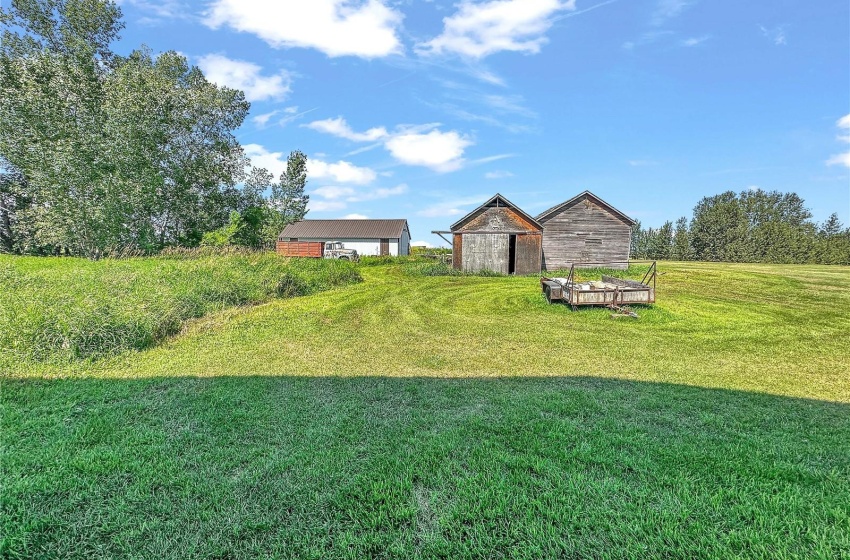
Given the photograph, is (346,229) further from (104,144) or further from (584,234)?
(584,234)

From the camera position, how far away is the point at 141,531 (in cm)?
235

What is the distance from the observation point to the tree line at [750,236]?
138 ft

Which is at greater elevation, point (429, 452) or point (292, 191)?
point (292, 191)

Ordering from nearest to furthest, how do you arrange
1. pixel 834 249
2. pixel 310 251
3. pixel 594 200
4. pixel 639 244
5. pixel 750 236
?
pixel 594 200
pixel 310 251
pixel 834 249
pixel 750 236
pixel 639 244

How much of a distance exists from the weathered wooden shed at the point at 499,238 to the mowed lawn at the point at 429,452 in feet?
47.6

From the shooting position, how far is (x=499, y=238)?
2138cm

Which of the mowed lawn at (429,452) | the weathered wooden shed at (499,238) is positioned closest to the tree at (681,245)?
the weathered wooden shed at (499,238)

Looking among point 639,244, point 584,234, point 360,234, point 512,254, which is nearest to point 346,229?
point 360,234

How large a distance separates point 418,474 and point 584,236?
22.9m

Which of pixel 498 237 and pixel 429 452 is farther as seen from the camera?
pixel 498 237

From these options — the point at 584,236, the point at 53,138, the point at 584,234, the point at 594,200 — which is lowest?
the point at 584,236

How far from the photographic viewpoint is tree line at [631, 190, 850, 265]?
41.9m

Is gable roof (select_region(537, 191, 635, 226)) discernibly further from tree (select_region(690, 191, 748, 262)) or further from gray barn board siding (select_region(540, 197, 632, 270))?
tree (select_region(690, 191, 748, 262))

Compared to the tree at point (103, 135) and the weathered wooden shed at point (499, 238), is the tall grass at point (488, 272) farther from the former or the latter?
the tree at point (103, 135)
